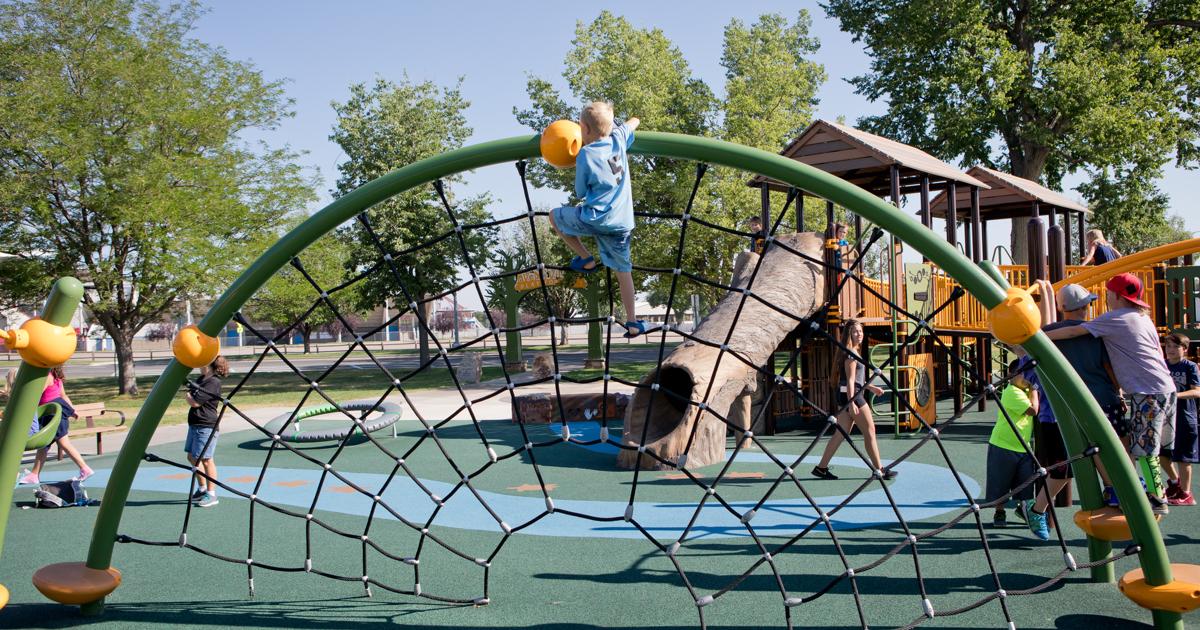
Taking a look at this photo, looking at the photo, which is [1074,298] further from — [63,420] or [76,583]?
[63,420]

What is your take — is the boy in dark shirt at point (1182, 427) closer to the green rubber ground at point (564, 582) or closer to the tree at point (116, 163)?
the green rubber ground at point (564, 582)

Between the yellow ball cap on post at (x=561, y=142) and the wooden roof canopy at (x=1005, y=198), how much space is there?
1224 cm

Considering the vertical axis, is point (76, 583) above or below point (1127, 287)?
below

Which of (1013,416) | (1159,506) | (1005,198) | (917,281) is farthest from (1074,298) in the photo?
(1005,198)

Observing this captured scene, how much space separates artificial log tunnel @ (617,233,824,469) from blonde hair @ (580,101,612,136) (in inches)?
141

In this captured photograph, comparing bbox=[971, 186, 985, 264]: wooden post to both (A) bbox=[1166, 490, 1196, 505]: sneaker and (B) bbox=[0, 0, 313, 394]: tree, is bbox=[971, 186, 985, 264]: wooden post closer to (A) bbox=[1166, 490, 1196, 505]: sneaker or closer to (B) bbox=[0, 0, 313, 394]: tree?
(A) bbox=[1166, 490, 1196, 505]: sneaker

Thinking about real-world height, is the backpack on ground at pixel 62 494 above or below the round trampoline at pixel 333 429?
below

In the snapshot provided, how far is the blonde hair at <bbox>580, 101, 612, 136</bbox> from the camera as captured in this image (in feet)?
12.3

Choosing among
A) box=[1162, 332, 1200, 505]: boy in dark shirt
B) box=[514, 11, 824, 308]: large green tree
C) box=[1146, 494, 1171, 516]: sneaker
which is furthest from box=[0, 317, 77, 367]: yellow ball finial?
box=[514, 11, 824, 308]: large green tree

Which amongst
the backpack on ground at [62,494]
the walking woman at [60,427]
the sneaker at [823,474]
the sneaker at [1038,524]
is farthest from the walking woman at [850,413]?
the walking woman at [60,427]

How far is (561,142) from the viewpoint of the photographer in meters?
3.69

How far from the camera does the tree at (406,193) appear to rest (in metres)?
25.8

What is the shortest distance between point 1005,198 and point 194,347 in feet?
49.3

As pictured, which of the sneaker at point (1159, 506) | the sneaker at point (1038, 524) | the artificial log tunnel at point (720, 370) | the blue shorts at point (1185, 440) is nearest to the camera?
the sneaker at point (1038, 524)
